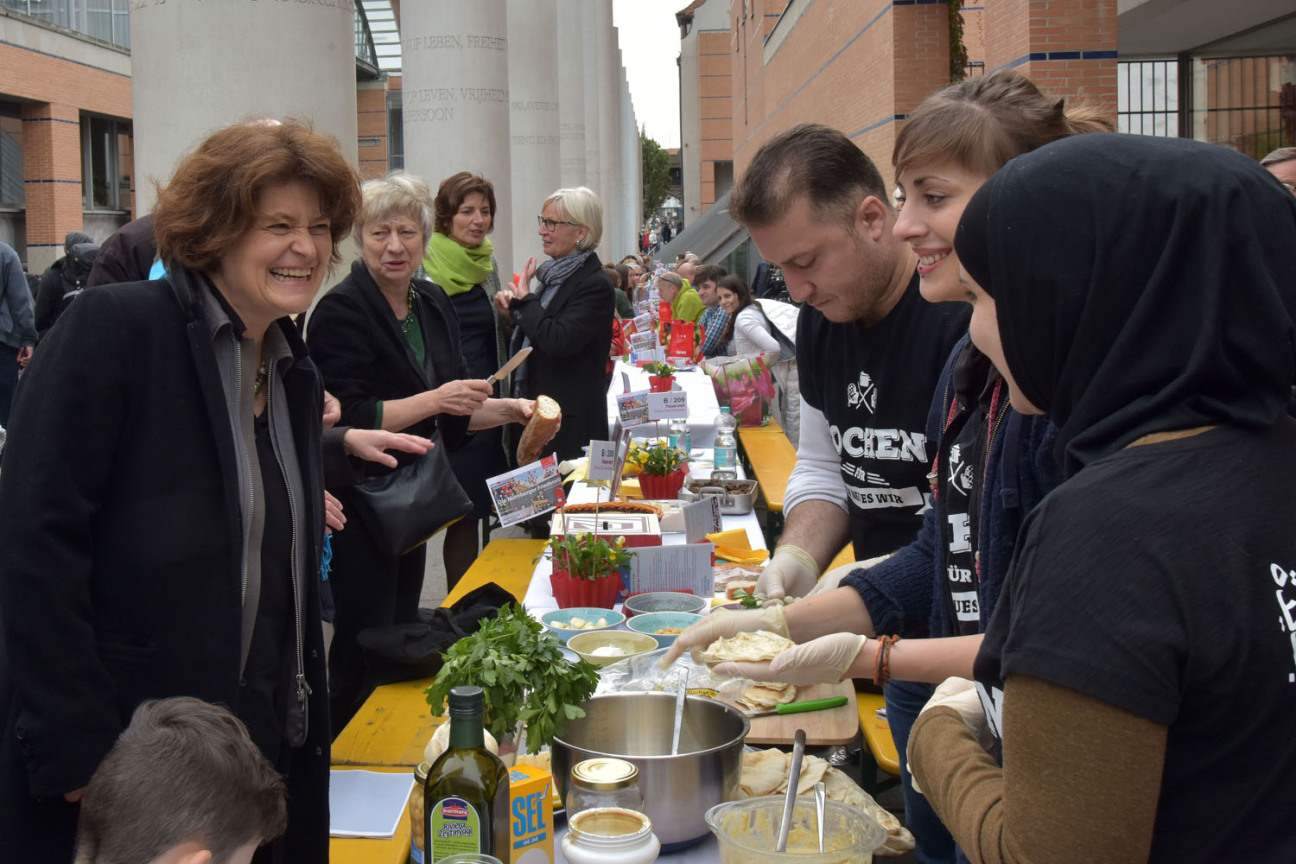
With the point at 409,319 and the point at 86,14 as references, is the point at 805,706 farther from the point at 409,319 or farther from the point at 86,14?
the point at 86,14

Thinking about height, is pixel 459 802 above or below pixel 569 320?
below

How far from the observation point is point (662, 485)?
15.3 feet

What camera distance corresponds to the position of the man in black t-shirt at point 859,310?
2.54 m

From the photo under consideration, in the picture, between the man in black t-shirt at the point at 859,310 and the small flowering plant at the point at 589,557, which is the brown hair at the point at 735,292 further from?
the man in black t-shirt at the point at 859,310

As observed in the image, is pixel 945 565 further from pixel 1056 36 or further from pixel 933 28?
pixel 933 28

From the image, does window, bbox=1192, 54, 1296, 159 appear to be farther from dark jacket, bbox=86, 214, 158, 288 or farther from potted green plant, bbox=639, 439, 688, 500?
dark jacket, bbox=86, 214, 158, 288

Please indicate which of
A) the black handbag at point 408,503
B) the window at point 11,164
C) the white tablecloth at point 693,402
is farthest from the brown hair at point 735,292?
the window at point 11,164

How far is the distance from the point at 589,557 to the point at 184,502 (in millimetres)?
1433

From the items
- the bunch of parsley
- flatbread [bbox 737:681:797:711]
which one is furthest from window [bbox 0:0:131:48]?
the bunch of parsley

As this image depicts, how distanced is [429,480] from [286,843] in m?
1.71

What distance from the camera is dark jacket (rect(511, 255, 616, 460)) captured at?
5.67 m

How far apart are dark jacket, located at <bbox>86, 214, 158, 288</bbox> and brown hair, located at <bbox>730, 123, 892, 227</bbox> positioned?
1655 mm

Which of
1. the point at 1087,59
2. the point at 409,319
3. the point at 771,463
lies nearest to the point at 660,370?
the point at 771,463

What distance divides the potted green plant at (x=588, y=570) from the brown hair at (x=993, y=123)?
1.59 m
